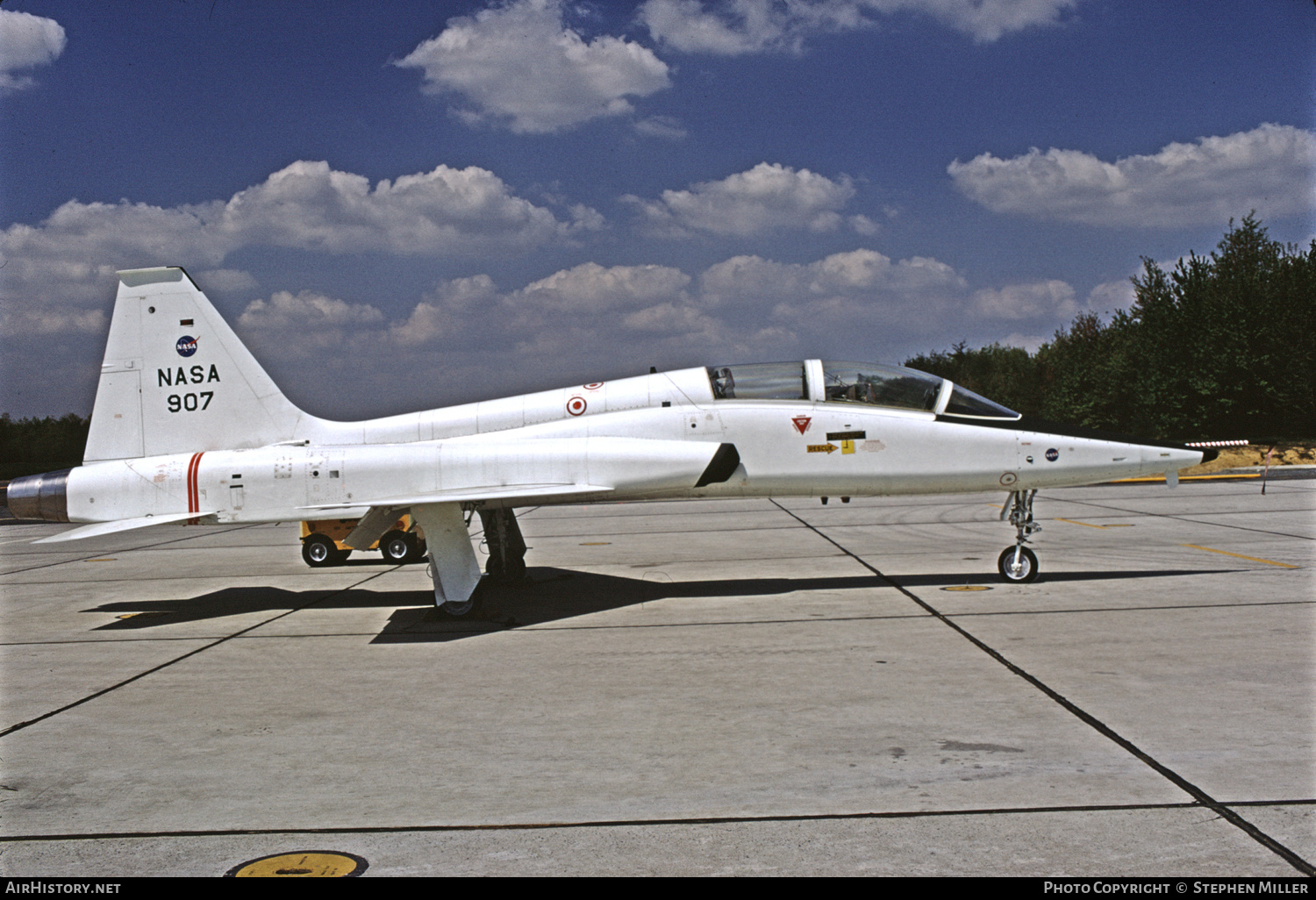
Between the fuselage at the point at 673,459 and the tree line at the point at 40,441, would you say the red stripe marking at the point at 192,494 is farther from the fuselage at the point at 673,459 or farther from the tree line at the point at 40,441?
the tree line at the point at 40,441

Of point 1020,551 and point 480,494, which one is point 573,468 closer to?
point 480,494

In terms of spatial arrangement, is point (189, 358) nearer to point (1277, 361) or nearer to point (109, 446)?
point (109, 446)

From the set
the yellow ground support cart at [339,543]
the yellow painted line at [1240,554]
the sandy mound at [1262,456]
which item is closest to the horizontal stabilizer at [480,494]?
the yellow ground support cart at [339,543]

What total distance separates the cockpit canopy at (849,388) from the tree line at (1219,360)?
33.2 meters

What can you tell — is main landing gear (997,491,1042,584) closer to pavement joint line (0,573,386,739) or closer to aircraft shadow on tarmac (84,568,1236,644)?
aircraft shadow on tarmac (84,568,1236,644)

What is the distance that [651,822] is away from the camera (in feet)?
15.2

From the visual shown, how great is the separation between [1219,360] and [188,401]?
39.5 metres

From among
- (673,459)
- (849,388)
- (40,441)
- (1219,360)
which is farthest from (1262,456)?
(40,441)

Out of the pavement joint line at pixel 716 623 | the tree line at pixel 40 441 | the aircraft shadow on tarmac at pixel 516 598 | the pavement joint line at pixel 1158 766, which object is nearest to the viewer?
the pavement joint line at pixel 1158 766

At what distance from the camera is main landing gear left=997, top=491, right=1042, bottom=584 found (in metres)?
11.3

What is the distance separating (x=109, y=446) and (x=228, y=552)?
24.5ft

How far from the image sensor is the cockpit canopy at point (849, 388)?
36.5ft

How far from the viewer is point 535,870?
4129 mm

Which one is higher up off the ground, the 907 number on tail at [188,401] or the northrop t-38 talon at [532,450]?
the 907 number on tail at [188,401]
